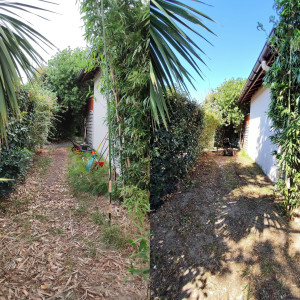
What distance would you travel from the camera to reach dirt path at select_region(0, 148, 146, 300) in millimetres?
645

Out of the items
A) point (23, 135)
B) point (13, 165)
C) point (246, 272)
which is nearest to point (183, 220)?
point (246, 272)

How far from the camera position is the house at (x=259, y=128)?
863 mm

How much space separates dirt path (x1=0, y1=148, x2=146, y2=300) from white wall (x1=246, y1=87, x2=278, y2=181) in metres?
0.72

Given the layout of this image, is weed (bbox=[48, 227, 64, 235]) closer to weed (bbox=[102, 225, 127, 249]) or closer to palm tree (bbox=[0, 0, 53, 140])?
weed (bbox=[102, 225, 127, 249])

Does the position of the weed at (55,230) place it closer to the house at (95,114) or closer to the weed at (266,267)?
the house at (95,114)

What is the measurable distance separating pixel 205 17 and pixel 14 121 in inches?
37.4

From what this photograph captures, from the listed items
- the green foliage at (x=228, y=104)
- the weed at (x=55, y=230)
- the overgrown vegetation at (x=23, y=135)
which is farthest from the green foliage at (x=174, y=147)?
the overgrown vegetation at (x=23, y=135)

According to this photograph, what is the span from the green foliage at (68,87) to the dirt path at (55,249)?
0.74 feet

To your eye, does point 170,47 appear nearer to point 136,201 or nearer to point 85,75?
point 85,75

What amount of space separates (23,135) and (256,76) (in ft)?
3.86

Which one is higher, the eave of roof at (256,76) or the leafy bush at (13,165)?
the eave of roof at (256,76)

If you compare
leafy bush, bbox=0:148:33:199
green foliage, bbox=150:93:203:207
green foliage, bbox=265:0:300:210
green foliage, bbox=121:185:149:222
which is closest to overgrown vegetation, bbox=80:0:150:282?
green foliage, bbox=121:185:149:222

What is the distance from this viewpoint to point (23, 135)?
1.03 meters

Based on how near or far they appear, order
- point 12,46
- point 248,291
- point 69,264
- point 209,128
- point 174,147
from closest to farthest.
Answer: point 248,291 < point 69,264 < point 12,46 < point 209,128 < point 174,147
